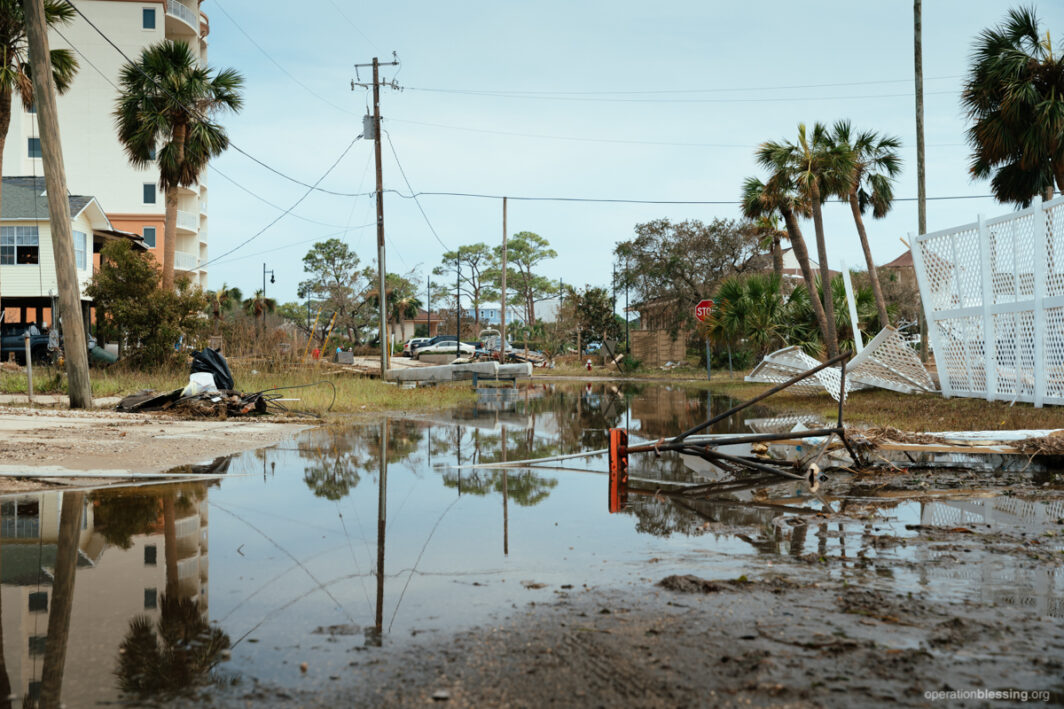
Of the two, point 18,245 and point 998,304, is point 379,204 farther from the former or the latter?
point 998,304

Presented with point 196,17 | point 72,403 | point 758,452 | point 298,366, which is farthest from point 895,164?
point 196,17

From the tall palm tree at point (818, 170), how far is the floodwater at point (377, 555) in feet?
58.3

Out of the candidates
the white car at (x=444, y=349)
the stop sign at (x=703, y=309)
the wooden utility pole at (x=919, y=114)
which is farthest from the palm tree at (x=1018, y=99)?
the white car at (x=444, y=349)

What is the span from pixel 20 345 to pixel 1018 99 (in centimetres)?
3315

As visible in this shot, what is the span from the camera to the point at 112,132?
56.6 m

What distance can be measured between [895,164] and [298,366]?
22.4 m

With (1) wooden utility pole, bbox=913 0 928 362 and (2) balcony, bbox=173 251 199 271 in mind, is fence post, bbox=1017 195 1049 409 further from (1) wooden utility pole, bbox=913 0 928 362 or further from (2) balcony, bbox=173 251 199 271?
(2) balcony, bbox=173 251 199 271

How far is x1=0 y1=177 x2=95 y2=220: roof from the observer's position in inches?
1265

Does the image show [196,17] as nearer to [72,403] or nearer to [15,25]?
[15,25]

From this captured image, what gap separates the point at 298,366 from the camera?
26.8m

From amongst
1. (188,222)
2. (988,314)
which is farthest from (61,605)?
(188,222)

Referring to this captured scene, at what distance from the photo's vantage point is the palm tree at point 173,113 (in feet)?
94.1

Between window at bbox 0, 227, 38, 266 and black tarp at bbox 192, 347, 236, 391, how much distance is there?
20615mm

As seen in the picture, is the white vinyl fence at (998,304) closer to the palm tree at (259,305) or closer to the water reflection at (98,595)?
the water reflection at (98,595)
